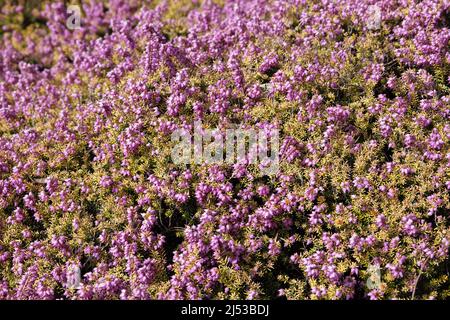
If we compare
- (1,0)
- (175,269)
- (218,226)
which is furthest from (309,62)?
(1,0)

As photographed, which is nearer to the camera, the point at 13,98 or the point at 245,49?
the point at 245,49

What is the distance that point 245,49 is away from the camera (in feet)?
27.3

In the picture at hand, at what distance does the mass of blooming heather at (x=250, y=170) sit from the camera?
596 centimetres

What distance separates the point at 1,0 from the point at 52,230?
8.19 meters

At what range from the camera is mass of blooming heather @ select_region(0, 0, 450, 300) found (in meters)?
5.96

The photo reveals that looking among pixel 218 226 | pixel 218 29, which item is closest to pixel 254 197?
pixel 218 226

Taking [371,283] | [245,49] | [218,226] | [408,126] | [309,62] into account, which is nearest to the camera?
[371,283]

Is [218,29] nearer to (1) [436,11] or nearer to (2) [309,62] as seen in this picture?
(2) [309,62]

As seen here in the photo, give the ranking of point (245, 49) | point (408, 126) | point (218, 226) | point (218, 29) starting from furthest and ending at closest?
1. point (218, 29)
2. point (245, 49)
3. point (408, 126)
4. point (218, 226)

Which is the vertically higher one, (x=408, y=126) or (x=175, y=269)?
(x=408, y=126)

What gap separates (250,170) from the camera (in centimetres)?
670

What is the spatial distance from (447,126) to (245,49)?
322 cm

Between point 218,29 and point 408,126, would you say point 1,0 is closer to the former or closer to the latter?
point 218,29

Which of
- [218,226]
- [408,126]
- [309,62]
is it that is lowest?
[218,226]
